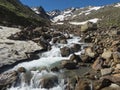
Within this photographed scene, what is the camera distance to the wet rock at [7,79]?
3715 centimetres

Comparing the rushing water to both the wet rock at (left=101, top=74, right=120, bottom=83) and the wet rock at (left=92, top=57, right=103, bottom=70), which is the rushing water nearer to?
the wet rock at (left=101, top=74, right=120, bottom=83)

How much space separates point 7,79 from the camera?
125ft

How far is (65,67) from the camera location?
4231cm

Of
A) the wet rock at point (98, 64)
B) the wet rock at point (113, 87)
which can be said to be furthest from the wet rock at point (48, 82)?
the wet rock at point (98, 64)

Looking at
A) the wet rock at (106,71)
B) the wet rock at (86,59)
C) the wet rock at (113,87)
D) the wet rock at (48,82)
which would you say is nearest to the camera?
the wet rock at (113,87)

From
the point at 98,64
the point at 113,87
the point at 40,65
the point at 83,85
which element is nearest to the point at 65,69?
the point at 40,65

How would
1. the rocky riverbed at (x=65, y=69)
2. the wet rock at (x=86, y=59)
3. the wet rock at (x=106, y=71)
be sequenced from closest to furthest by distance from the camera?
the rocky riverbed at (x=65, y=69), the wet rock at (x=106, y=71), the wet rock at (x=86, y=59)

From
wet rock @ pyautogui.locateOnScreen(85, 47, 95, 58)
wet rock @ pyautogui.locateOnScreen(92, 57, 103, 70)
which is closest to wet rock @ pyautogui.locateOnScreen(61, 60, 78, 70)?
wet rock @ pyautogui.locateOnScreen(92, 57, 103, 70)

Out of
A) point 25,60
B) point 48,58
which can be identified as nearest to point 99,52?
point 48,58

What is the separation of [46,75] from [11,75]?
4442 millimetres

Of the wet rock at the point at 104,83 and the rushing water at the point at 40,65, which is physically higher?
the rushing water at the point at 40,65

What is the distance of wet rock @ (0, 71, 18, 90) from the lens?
37.2m

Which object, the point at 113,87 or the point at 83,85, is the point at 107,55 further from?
the point at 83,85

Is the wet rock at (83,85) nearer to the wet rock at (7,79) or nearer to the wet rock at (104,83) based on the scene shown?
the wet rock at (104,83)
